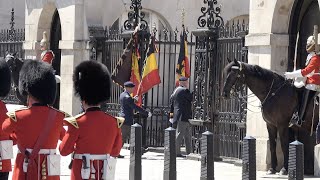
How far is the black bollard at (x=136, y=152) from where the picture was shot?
14.2 meters

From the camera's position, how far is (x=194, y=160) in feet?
62.1

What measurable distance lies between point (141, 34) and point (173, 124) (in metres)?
2.33

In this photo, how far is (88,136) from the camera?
9617 mm

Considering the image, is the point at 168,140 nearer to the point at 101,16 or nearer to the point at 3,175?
the point at 3,175

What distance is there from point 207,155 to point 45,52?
893 centimetres

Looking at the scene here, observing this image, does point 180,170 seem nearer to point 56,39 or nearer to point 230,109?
point 230,109

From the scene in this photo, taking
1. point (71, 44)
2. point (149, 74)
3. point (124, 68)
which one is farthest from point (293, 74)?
point (71, 44)

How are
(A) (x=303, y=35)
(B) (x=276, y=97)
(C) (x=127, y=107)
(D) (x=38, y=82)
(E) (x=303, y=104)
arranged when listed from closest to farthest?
(D) (x=38, y=82) → (E) (x=303, y=104) → (B) (x=276, y=97) → (A) (x=303, y=35) → (C) (x=127, y=107)

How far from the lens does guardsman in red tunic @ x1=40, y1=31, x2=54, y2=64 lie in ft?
70.1

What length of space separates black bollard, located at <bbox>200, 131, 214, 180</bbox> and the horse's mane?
266 cm

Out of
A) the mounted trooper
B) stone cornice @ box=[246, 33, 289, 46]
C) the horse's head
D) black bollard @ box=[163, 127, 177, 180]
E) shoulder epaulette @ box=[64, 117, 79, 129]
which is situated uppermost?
stone cornice @ box=[246, 33, 289, 46]

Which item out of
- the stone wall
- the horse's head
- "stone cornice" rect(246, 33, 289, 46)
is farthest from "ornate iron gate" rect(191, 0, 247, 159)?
the stone wall

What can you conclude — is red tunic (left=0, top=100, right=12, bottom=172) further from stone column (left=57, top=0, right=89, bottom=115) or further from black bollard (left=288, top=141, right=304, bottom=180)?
→ stone column (left=57, top=0, right=89, bottom=115)

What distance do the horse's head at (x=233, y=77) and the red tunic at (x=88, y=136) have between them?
6.41 m
